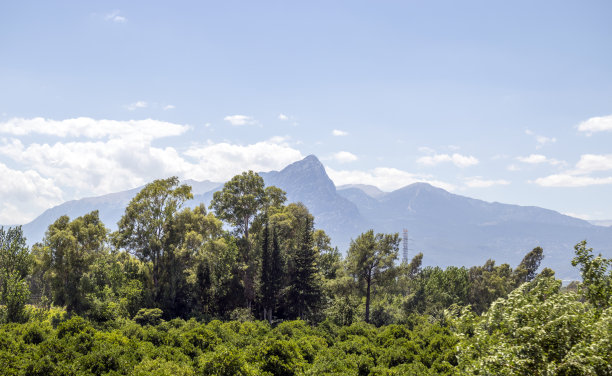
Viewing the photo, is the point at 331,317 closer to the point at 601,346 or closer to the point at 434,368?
the point at 434,368

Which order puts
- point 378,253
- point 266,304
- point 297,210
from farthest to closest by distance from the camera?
point 297,210 < point 378,253 < point 266,304

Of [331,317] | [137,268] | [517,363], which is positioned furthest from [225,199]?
[517,363]

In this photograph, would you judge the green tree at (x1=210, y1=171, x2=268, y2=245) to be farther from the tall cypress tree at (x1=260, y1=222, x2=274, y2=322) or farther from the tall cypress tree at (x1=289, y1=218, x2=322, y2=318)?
the tall cypress tree at (x1=289, y1=218, x2=322, y2=318)

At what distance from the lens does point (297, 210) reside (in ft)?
198

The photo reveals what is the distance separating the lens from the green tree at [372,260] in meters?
54.2

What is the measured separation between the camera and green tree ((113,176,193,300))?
4547 centimetres

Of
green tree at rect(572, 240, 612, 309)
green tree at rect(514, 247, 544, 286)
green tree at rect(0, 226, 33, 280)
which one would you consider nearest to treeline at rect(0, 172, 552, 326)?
green tree at rect(0, 226, 33, 280)

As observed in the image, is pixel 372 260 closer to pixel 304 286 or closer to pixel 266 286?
pixel 304 286

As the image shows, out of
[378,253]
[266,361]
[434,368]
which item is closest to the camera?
[266,361]

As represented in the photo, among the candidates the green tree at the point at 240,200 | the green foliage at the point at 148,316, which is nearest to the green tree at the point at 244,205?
the green tree at the point at 240,200

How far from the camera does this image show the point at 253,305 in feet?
166

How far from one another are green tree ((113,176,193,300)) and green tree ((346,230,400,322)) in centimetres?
2576

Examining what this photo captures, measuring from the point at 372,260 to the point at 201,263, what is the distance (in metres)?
23.4

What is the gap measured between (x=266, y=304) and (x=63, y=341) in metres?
30.1
